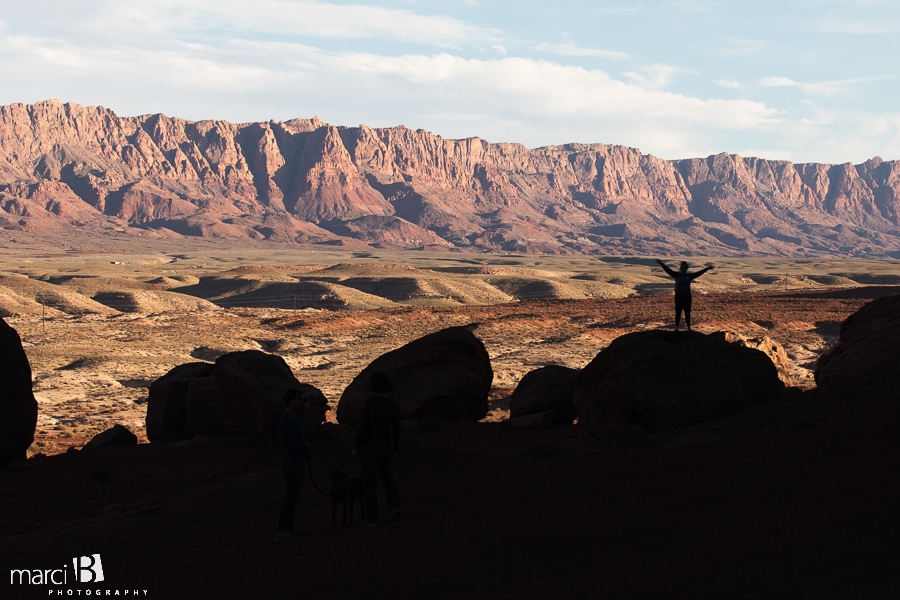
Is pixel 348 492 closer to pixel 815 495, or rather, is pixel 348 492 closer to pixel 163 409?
pixel 815 495

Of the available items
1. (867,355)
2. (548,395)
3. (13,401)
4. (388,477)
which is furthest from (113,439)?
(867,355)

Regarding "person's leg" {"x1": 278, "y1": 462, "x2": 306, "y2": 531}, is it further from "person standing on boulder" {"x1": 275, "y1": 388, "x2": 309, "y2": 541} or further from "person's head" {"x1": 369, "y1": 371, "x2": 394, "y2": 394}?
"person's head" {"x1": 369, "y1": 371, "x2": 394, "y2": 394}

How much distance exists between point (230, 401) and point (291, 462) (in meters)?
8.77

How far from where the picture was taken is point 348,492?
30.0 ft

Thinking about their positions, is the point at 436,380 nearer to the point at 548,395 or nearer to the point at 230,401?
the point at 548,395

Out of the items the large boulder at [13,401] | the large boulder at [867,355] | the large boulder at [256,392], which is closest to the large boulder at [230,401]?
the large boulder at [256,392]

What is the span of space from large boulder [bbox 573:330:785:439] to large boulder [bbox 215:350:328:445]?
5.99 meters

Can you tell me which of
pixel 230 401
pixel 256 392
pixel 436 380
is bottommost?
pixel 230 401

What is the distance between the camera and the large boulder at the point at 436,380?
1864 centimetres

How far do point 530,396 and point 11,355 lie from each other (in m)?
11.8

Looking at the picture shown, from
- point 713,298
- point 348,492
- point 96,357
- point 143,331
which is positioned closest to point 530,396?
point 348,492

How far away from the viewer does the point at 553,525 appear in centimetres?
825

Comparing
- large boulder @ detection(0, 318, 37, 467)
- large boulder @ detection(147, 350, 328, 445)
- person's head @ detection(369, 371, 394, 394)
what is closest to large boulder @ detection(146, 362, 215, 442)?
large boulder @ detection(147, 350, 328, 445)

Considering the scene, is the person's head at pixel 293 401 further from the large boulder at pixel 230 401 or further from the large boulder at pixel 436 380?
the large boulder at pixel 436 380
